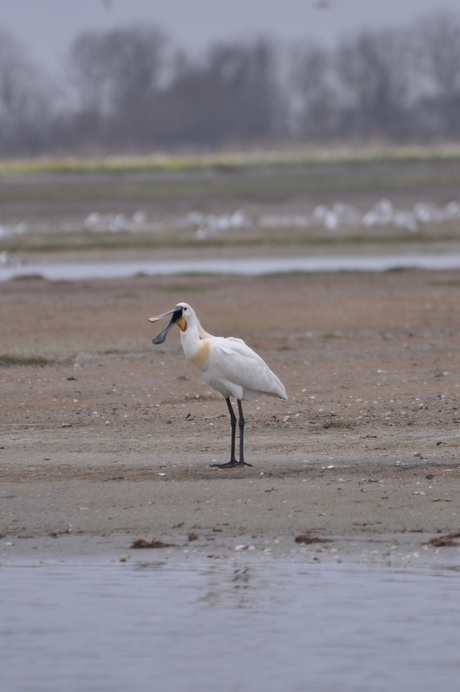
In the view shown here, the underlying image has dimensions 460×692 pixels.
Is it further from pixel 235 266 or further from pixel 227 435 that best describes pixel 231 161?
pixel 227 435

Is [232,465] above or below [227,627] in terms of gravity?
above

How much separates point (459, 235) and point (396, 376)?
22054 mm

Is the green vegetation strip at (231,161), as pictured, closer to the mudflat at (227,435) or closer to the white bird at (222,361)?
the mudflat at (227,435)

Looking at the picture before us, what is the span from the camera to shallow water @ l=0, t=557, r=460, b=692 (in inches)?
206

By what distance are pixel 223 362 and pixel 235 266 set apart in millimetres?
18749

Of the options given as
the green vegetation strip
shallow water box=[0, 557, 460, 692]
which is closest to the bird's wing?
shallow water box=[0, 557, 460, 692]

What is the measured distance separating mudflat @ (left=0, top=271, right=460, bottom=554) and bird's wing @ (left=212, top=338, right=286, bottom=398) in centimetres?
54

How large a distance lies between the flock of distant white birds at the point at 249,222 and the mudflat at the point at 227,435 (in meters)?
17.4

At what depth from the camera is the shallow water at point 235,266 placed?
23797 mm

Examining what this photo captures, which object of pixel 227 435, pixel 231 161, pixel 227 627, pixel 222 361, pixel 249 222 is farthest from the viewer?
pixel 231 161

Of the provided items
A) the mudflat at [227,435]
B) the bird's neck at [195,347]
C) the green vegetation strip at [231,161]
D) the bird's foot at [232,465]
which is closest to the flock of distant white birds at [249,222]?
the green vegetation strip at [231,161]

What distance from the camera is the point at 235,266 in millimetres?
26562

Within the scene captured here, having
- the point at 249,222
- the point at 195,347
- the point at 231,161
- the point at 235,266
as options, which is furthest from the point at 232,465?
the point at 231,161

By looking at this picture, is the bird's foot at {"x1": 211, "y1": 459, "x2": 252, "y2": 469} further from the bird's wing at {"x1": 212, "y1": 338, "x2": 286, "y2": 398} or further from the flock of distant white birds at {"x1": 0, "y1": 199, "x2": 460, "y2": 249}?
the flock of distant white birds at {"x1": 0, "y1": 199, "x2": 460, "y2": 249}
